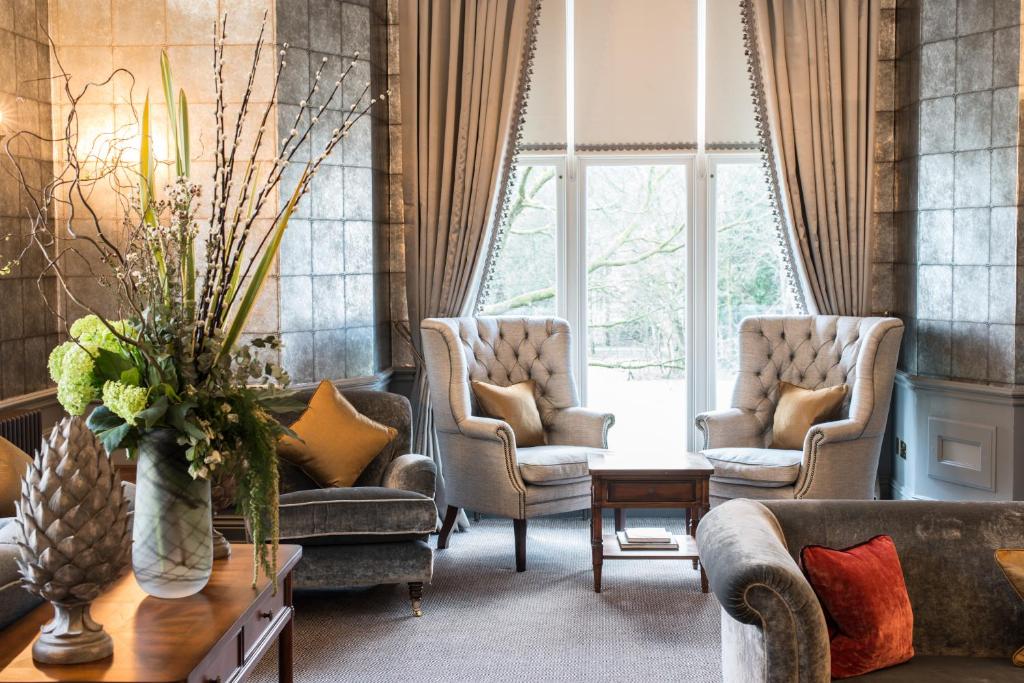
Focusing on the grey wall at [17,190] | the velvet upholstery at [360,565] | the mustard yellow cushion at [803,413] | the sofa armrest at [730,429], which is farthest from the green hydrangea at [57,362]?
the mustard yellow cushion at [803,413]

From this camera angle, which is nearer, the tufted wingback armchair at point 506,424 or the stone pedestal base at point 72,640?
the stone pedestal base at point 72,640

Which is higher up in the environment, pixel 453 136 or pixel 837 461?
pixel 453 136

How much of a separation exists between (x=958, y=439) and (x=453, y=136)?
9.89ft

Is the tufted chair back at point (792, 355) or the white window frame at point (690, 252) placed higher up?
the white window frame at point (690, 252)

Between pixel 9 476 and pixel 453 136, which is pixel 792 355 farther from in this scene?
pixel 9 476

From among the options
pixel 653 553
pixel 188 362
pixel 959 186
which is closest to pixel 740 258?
pixel 959 186

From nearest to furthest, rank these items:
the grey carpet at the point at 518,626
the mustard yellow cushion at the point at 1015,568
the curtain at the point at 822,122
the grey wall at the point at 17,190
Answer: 1. the mustard yellow cushion at the point at 1015,568
2. the grey carpet at the point at 518,626
3. the grey wall at the point at 17,190
4. the curtain at the point at 822,122

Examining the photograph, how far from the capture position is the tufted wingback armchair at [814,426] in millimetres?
4785

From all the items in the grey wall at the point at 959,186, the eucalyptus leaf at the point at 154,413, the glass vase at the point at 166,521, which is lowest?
the glass vase at the point at 166,521

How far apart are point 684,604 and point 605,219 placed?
93.9 inches

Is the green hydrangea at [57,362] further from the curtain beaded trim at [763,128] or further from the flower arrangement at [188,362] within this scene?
the curtain beaded trim at [763,128]

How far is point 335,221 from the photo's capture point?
516 cm

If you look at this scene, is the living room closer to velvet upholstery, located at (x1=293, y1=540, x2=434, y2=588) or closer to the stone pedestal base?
velvet upholstery, located at (x1=293, y1=540, x2=434, y2=588)

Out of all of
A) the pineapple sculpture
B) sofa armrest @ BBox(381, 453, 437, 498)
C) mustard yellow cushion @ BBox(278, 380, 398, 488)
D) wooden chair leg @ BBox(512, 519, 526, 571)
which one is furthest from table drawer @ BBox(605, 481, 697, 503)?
the pineapple sculpture
